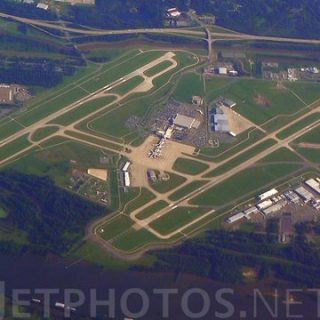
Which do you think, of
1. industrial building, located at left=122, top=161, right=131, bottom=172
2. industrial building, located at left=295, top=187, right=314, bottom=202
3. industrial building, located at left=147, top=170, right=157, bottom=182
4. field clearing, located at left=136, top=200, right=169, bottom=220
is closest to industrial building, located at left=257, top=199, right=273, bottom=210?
industrial building, located at left=295, top=187, right=314, bottom=202

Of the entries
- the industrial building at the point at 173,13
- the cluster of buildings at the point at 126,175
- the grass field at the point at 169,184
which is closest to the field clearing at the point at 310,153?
the grass field at the point at 169,184

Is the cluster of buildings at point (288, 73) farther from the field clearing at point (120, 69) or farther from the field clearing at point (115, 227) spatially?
the field clearing at point (115, 227)

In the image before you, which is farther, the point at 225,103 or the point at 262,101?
the point at 262,101

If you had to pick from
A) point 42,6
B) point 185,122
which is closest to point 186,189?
point 185,122

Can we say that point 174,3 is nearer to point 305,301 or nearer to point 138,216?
point 138,216

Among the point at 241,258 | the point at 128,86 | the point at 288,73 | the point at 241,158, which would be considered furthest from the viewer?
the point at 288,73

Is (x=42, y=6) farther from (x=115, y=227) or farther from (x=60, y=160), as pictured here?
(x=115, y=227)

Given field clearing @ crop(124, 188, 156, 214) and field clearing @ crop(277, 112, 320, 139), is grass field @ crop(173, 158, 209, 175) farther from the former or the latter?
field clearing @ crop(277, 112, 320, 139)
